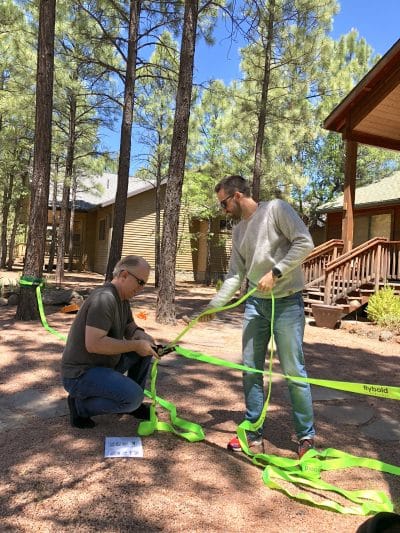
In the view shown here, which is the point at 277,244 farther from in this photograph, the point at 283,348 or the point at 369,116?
the point at 369,116

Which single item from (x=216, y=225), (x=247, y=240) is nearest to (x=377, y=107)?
(x=247, y=240)

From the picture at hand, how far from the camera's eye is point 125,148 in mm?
11445

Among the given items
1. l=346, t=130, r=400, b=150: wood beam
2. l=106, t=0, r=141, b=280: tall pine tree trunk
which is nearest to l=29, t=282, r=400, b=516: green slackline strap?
l=106, t=0, r=141, b=280: tall pine tree trunk

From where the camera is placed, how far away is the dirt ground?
227cm

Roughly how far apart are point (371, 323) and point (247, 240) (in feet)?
24.6

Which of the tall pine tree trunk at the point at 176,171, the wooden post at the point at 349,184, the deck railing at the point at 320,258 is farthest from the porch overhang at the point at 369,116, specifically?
the tall pine tree trunk at the point at 176,171

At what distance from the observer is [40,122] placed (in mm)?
7484

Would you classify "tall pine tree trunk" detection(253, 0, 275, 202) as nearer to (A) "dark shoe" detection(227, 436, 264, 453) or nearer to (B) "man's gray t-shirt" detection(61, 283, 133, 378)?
(B) "man's gray t-shirt" detection(61, 283, 133, 378)

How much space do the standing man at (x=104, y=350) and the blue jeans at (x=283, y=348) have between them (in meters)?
0.64

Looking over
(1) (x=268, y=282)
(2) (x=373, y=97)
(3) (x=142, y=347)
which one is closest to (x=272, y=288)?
(1) (x=268, y=282)

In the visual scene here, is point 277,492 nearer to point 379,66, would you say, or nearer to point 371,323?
point 371,323

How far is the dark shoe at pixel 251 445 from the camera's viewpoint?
307 cm

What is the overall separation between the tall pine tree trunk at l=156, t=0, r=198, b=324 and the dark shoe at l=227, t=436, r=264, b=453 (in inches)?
210

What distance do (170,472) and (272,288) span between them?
1186 mm
